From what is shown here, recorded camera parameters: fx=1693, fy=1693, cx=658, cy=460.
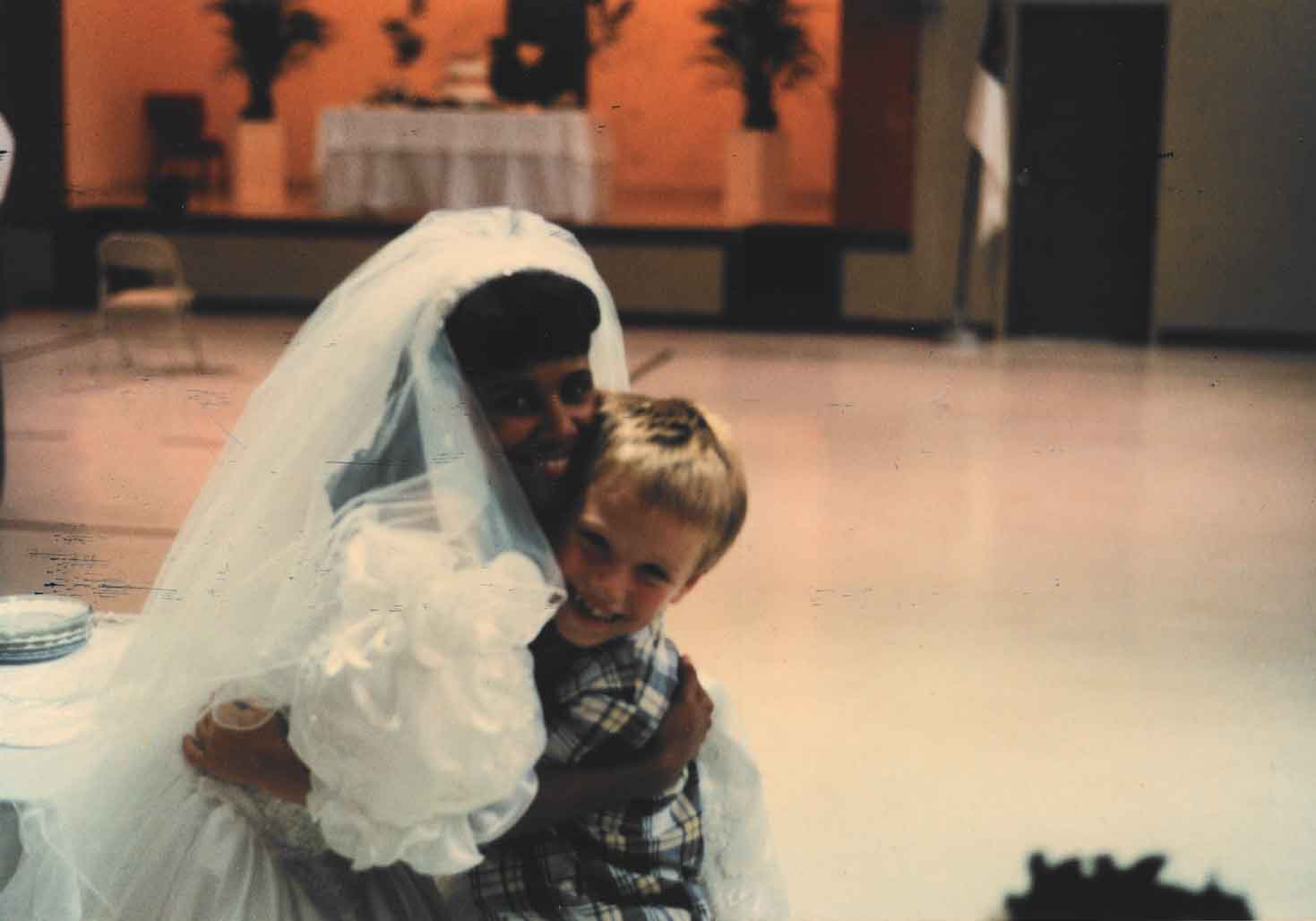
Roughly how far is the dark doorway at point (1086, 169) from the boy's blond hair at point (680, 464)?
959cm

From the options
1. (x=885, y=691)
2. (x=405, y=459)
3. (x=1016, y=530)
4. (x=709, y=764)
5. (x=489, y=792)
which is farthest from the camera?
(x=1016, y=530)

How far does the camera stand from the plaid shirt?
1.73m

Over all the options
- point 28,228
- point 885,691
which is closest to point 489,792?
point 885,691

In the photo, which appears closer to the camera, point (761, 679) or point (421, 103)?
point (761, 679)

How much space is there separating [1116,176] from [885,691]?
7896 mm

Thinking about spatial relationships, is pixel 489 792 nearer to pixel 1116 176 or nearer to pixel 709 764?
pixel 709 764

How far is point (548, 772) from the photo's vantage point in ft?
5.60

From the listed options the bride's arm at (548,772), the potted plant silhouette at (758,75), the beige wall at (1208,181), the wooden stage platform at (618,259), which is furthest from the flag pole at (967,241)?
the bride's arm at (548,772)

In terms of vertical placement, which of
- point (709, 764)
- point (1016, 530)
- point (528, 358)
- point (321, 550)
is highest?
point (528, 358)

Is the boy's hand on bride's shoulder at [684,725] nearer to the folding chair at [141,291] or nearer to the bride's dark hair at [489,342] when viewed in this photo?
the bride's dark hair at [489,342]

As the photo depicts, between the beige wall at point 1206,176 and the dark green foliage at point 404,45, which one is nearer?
the beige wall at point 1206,176

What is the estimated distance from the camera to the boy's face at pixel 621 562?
1.67m

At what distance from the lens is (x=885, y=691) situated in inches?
160

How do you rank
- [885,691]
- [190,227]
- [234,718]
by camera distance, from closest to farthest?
1. [234,718]
2. [885,691]
3. [190,227]
